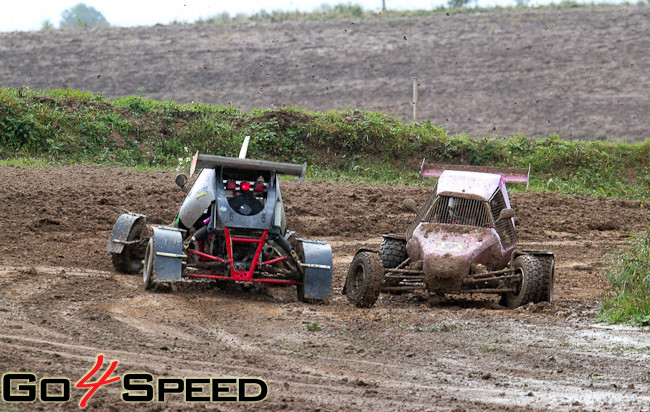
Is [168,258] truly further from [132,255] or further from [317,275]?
[132,255]

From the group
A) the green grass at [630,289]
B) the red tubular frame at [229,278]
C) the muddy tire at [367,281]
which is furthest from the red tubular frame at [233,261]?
the green grass at [630,289]

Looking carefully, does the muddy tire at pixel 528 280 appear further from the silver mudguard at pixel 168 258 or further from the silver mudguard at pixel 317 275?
the silver mudguard at pixel 168 258

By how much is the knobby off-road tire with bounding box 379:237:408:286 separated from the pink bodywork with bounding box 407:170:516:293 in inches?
18.2

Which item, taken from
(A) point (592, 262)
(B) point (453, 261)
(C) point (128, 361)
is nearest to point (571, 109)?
(A) point (592, 262)

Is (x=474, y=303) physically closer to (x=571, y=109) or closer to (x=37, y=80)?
(x=571, y=109)

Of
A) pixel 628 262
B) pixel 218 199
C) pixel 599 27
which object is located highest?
pixel 599 27

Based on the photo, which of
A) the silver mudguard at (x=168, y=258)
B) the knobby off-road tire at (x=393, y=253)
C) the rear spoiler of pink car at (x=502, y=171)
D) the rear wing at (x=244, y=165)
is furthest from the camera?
the rear spoiler of pink car at (x=502, y=171)

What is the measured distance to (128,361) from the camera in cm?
668

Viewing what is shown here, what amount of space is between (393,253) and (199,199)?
301 cm

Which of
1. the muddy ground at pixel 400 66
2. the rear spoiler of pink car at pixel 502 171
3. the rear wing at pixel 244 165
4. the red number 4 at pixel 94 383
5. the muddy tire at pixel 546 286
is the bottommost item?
the muddy tire at pixel 546 286

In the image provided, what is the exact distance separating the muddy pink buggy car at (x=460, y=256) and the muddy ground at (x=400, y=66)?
18.5 m

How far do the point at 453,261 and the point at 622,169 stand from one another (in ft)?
54.5

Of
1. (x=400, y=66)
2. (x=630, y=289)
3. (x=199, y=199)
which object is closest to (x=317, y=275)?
(x=199, y=199)

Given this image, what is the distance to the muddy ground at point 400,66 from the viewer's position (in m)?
32.0
